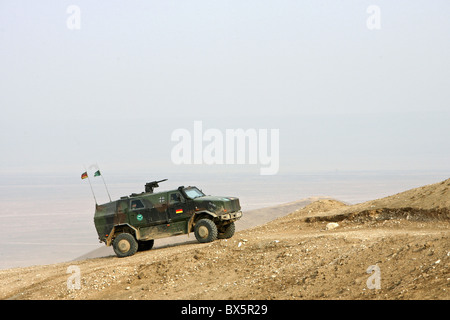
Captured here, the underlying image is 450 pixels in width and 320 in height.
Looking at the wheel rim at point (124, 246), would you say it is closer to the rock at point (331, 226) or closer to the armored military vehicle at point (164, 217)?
the armored military vehicle at point (164, 217)

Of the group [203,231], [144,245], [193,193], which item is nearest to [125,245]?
[144,245]

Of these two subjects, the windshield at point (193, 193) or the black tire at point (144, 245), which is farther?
the black tire at point (144, 245)

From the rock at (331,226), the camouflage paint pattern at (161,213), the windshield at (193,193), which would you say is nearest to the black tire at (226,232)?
the camouflage paint pattern at (161,213)

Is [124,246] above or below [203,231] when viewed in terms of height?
below

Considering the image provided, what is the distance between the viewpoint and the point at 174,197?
22.7m

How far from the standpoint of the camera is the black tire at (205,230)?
22141 millimetres

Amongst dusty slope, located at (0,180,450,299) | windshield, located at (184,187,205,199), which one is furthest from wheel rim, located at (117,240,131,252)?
windshield, located at (184,187,205,199)

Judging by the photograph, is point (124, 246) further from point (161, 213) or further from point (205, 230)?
point (205, 230)

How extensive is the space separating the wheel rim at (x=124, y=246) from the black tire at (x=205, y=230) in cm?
239

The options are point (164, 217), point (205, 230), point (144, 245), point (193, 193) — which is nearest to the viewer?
point (205, 230)

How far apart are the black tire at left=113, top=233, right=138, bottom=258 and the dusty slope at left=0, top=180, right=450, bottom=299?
0.44m

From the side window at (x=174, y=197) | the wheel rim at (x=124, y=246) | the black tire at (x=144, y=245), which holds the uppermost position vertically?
the side window at (x=174, y=197)

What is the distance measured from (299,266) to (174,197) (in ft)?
22.3
